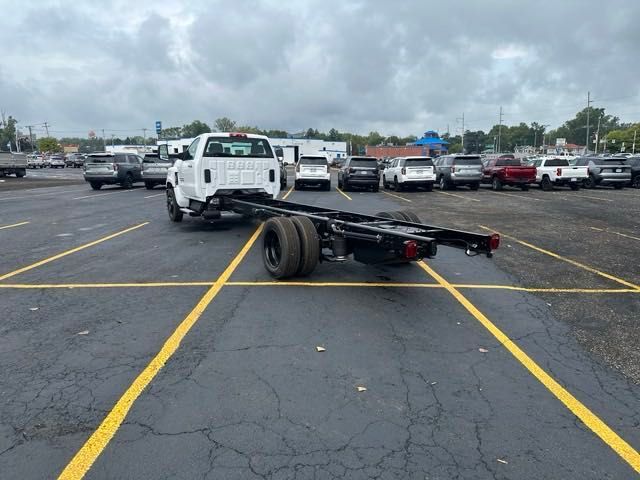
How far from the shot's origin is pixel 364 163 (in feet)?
76.3

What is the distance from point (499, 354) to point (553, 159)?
23.0 meters

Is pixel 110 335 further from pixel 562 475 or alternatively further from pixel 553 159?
pixel 553 159

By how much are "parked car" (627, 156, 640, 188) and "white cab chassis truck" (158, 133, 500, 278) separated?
23089 mm

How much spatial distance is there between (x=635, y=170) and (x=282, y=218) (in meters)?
25.6

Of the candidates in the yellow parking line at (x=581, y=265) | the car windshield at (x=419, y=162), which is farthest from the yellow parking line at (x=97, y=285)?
the car windshield at (x=419, y=162)

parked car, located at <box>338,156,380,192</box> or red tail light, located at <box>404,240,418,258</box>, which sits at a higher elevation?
parked car, located at <box>338,156,380,192</box>

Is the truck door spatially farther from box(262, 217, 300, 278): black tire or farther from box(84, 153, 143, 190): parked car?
box(84, 153, 143, 190): parked car

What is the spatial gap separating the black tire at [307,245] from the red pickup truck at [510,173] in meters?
19.6

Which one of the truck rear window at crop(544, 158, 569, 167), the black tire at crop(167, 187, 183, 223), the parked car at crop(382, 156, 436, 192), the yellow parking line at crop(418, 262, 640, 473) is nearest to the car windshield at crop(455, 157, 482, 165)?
the parked car at crop(382, 156, 436, 192)

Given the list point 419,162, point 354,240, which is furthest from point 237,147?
point 419,162

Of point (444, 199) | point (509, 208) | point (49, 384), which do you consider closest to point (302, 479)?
point (49, 384)

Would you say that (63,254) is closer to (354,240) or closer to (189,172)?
(189,172)

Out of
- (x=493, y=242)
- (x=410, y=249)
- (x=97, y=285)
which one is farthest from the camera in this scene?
(x=97, y=285)

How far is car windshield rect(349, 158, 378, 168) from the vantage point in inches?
912
